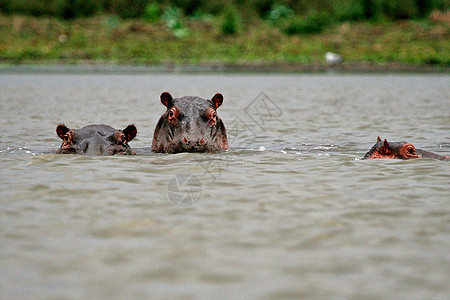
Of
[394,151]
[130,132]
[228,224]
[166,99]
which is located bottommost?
[228,224]

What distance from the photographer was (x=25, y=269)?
426 centimetres

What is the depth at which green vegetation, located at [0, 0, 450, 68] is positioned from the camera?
43000mm

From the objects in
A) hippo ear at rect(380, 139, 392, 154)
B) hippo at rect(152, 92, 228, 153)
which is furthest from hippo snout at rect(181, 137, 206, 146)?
hippo ear at rect(380, 139, 392, 154)

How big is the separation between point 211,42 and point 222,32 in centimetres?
208

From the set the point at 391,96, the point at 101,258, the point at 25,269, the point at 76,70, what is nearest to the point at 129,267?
the point at 101,258

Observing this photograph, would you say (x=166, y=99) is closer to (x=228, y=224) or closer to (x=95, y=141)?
(x=95, y=141)

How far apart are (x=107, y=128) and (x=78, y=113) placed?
760 centimetres

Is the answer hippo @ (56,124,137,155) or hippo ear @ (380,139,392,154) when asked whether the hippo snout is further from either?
hippo ear @ (380,139,392,154)

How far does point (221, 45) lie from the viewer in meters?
45.9

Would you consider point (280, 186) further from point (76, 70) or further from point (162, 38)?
point (162, 38)

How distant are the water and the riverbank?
3086 centimetres

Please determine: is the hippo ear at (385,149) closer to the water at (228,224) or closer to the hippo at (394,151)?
the hippo at (394,151)

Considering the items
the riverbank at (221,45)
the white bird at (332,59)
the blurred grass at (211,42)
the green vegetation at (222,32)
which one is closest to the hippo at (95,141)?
the riverbank at (221,45)

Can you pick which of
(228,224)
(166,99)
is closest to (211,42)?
(166,99)
